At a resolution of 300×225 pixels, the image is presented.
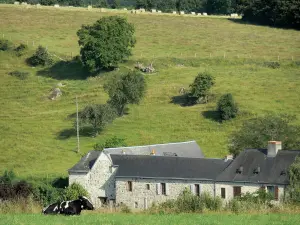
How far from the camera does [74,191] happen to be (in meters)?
58.8

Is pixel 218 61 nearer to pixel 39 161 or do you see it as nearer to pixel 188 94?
pixel 188 94

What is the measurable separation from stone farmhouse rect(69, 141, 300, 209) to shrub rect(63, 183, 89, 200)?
1353mm

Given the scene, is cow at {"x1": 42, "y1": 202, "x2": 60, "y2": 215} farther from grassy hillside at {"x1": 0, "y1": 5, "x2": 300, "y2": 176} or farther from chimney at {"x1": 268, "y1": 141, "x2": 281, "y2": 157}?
grassy hillside at {"x1": 0, "y1": 5, "x2": 300, "y2": 176}

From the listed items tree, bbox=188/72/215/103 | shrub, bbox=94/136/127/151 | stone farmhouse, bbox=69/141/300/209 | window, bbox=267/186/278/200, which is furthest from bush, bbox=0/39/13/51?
window, bbox=267/186/278/200

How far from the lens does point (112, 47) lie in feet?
347

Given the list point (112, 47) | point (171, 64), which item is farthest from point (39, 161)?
point (171, 64)

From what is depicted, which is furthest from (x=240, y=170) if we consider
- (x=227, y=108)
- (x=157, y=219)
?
(x=157, y=219)

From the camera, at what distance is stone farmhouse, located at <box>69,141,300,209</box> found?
5400 cm

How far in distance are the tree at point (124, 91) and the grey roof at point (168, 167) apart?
2972 cm

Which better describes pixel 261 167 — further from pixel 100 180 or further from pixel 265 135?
pixel 100 180

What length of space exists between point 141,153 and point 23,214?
38.8 meters

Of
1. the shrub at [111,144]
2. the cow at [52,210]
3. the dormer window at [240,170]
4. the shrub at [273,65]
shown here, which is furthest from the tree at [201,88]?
the cow at [52,210]

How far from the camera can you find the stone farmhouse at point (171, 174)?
54.0m

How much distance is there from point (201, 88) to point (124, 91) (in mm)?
9074
